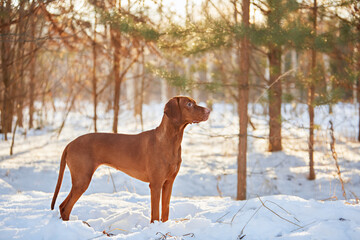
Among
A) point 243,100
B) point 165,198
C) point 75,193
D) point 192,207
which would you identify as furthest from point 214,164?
point 75,193

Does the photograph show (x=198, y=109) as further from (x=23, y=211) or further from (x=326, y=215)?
(x=23, y=211)

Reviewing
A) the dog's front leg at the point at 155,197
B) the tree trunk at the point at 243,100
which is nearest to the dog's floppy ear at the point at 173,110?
the dog's front leg at the point at 155,197

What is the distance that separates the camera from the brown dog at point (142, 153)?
3365mm

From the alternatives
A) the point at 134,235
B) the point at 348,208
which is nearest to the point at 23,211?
the point at 134,235

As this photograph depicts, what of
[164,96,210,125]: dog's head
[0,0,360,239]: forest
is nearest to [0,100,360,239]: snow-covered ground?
[0,0,360,239]: forest

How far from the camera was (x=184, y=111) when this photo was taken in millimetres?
3367

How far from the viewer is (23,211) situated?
3576mm

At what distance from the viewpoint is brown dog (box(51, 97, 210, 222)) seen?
3.37 meters

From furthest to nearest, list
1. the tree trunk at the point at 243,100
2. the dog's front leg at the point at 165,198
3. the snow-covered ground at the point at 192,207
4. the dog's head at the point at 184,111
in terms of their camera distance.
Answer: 1. the tree trunk at the point at 243,100
2. the dog's front leg at the point at 165,198
3. the dog's head at the point at 184,111
4. the snow-covered ground at the point at 192,207

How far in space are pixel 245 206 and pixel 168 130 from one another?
134 centimetres

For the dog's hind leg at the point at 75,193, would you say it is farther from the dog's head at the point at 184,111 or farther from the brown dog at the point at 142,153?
the dog's head at the point at 184,111

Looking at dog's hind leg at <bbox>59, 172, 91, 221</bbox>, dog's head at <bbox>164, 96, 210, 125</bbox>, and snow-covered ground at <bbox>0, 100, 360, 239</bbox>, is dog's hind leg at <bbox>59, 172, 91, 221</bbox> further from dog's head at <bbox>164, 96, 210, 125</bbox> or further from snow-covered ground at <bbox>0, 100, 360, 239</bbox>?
dog's head at <bbox>164, 96, 210, 125</bbox>

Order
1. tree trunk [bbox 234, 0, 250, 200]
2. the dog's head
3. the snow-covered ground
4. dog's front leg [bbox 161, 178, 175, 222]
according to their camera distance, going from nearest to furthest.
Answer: the snow-covered ground
the dog's head
dog's front leg [bbox 161, 178, 175, 222]
tree trunk [bbox 234, 0, 250, 200]

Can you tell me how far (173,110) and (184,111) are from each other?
0.11m
